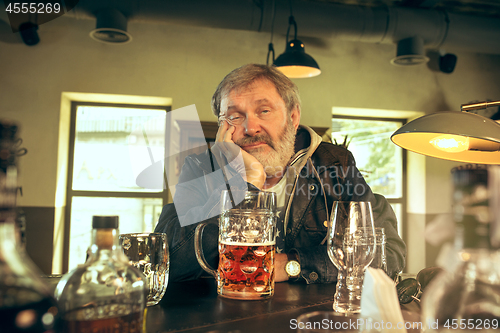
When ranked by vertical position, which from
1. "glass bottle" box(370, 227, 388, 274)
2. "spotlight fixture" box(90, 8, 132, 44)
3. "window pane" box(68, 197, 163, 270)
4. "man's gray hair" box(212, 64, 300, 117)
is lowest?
"window pane" box(68, 197, 163, 270)

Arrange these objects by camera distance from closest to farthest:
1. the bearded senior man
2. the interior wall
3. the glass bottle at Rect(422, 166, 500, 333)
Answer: the glass bottle at Rect(422, 166, 500, 333) → the bearded senior man → the interior wall

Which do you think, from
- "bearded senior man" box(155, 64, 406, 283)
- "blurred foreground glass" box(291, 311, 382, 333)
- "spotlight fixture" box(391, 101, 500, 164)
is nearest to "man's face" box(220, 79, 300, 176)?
"bearded senior man" box(155, 64, 406, 283)

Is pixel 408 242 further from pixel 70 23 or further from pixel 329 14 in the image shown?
pixel 70 23

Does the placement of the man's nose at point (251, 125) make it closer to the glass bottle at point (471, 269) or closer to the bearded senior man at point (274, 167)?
the bearded senior man at point (274, 167)

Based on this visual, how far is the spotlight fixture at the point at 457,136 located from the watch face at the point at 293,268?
0.48 m

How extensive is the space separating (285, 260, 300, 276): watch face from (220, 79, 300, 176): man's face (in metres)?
0.75

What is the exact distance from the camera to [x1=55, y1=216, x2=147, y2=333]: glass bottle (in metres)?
0.46

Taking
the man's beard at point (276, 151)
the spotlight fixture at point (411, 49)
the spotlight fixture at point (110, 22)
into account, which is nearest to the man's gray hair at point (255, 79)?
the man's beard at point (276, 151)

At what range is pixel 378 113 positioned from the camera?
4.62 meters

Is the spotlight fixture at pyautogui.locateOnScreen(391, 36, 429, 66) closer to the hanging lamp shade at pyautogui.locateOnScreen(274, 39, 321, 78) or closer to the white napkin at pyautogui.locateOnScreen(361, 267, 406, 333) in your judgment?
the hanging lamp shade at pyautogui.locateOnScreen(274, 39, 321, 78)

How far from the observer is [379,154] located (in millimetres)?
4770

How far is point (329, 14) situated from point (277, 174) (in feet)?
6.85

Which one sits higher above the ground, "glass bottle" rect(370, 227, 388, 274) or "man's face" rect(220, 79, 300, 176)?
"man's face" rect(220, 79, 300, 176)

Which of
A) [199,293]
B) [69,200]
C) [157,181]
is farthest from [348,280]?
[69,200]
